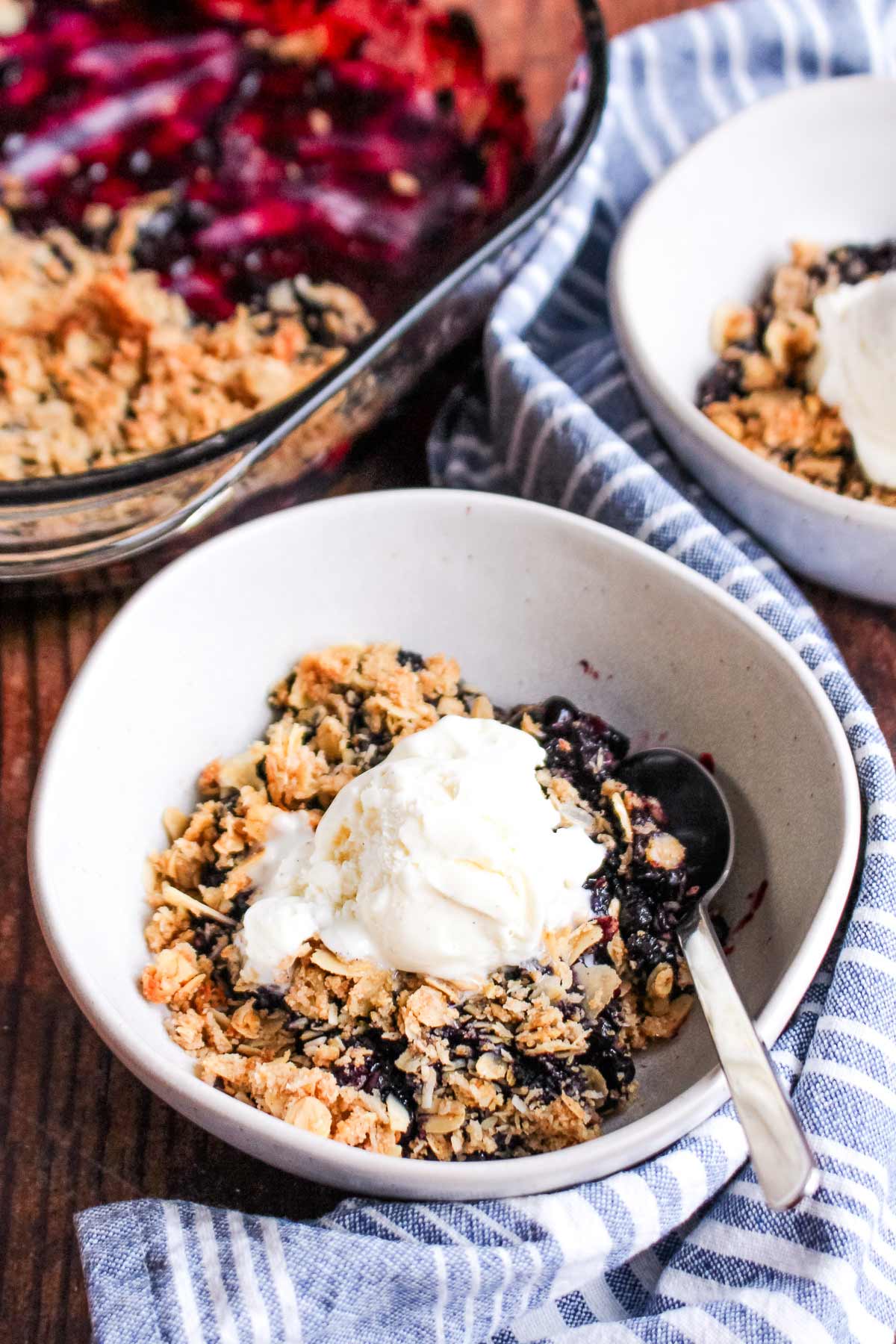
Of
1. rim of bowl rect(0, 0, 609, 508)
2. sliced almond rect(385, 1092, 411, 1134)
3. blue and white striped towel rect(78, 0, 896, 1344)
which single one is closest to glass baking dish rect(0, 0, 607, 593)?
rim of bowl rect(0, 0, 609, 508)

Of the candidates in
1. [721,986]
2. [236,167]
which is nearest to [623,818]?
[721,986]

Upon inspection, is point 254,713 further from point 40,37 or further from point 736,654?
point 40,37

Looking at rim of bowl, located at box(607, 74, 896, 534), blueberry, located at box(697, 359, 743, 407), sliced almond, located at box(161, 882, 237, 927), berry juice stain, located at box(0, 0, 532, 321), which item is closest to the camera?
sliced almond, located at box(161, 882, 237, 927)

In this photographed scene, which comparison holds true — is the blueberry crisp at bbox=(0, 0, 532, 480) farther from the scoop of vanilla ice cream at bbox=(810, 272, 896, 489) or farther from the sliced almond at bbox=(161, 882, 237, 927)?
the sliced almond at bbox=(161, 882, 237, 927)

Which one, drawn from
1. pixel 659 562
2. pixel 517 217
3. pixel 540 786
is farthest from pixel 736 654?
pixel 517 217

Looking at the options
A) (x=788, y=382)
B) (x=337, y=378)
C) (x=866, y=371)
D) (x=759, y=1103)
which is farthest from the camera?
(x=788, y=382)

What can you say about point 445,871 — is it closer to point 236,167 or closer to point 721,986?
point 721,986

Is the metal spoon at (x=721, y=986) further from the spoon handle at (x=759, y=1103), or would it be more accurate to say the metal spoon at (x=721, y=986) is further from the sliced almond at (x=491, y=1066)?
the sliced almond at (x=491, y=1066)
